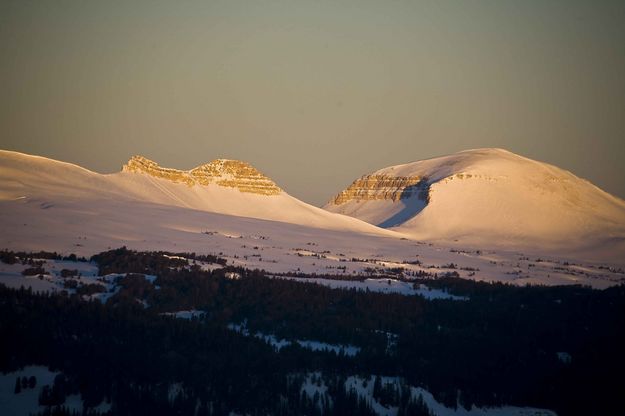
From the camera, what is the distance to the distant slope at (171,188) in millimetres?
72250

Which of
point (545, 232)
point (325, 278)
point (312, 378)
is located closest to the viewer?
point (312, 378)

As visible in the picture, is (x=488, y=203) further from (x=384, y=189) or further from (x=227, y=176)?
(x=227, y=176)

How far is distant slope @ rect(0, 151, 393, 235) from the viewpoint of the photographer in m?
72.2

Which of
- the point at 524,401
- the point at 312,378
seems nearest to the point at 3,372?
the point at 312,378

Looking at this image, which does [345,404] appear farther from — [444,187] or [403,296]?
[444,187]

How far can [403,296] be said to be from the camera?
3588 centimetres

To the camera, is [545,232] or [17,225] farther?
[545,232]

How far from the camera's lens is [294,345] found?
91.2ft

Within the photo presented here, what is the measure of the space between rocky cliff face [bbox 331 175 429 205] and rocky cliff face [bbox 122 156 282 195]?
20743 mm

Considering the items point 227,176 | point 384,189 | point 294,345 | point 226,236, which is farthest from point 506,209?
point 294,345

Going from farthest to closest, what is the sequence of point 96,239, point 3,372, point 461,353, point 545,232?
point 545,232 < point 96,239 < point 461,353 < point 3,372

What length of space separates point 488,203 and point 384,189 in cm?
2114

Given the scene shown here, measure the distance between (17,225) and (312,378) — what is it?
30727 millimetres

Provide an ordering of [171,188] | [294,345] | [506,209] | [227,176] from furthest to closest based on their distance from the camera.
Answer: [506,209] → [227,176] → [171,188] → [294,345]
